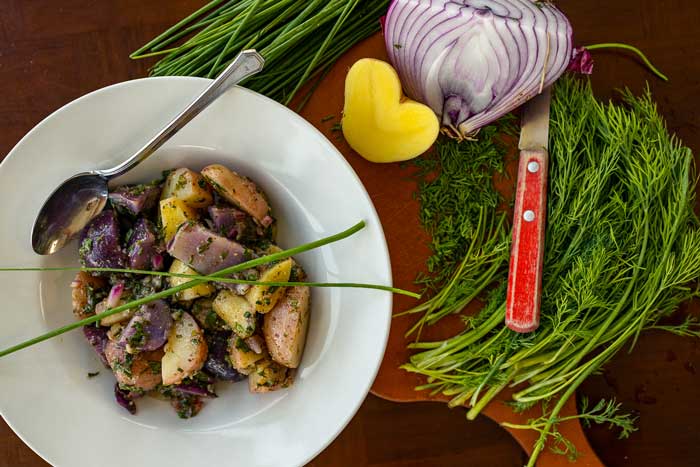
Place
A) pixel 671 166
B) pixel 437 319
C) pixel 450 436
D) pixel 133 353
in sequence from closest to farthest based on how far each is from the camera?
pixel 133 353 → pixel 671 166 → pixel 437 319 → pixel 450 436

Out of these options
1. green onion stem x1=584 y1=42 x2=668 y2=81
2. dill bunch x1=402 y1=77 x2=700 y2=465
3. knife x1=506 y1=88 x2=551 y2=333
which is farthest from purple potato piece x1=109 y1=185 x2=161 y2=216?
green onion stem x1=584 y1=42 x2=668 y2=81

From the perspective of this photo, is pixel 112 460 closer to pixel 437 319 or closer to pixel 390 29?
pixel 437 319

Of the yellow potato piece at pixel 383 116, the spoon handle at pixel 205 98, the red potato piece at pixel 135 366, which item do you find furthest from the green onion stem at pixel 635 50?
the red potato piece at pixel 135 366

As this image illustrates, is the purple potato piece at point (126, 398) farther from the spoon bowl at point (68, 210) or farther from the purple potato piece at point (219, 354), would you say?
the spoon bowl at point (68, 210)

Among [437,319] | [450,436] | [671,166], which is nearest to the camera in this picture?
[671,166]

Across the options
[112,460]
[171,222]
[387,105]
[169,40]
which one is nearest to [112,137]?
[171,222]
